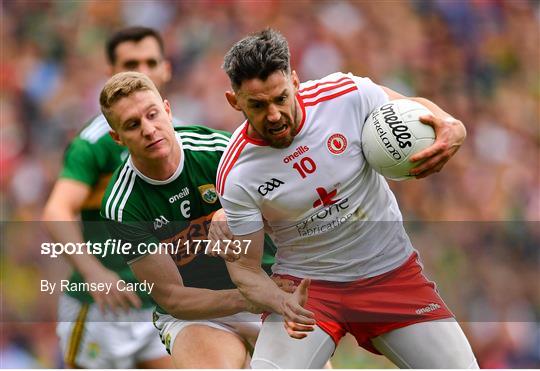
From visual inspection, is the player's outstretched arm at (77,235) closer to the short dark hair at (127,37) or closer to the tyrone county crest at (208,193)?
the tyrone county crest at (208,193)

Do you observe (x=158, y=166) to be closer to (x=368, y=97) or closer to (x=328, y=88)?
(x=328, y=88)

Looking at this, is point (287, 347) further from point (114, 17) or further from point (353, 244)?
point (114, 17)

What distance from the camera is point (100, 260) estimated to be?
527cm

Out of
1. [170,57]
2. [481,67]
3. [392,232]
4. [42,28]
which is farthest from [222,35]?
[392,232]

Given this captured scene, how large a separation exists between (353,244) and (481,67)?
15.3 feet

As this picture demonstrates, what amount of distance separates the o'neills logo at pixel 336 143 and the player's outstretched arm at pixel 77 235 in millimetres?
1554

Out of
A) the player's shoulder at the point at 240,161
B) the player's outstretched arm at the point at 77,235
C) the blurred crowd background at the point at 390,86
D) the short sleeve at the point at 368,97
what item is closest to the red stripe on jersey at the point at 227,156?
the player's shoulder at the point at 240,161

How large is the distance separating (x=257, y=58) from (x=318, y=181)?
57cm

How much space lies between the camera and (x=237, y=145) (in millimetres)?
3977

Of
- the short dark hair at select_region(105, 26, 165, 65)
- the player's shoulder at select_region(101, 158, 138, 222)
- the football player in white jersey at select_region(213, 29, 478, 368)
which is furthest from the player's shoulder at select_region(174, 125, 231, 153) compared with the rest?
the short dark hair at select_region(105, 26, 165, 65)

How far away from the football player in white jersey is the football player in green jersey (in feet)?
1.09

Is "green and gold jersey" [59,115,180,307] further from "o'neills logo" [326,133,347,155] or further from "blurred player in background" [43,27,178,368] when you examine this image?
"o'neills logo" [326,133,347,155]

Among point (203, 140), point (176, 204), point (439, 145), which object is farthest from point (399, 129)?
point (176, 204)

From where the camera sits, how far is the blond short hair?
434 centimetres
